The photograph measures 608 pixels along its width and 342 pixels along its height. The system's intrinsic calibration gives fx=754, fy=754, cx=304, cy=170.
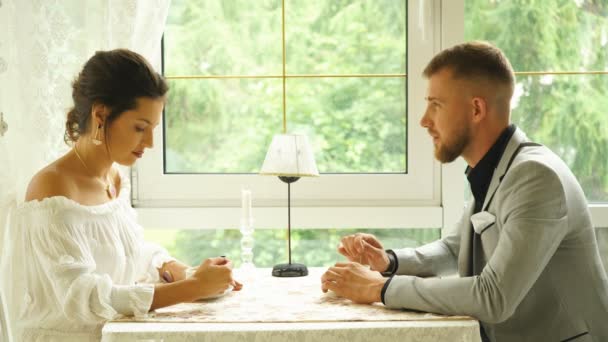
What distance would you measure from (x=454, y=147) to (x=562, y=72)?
48.1 inches

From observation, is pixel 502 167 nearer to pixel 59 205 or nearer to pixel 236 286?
pixel 236 286

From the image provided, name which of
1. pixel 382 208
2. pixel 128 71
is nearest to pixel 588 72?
pixel 382 208

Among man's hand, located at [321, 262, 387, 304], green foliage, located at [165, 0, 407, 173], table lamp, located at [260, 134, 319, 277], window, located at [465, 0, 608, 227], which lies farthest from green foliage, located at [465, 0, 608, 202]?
man's hand, located at [321, 262, 387, 304]

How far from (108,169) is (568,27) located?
6.48ft

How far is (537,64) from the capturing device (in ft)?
10.2

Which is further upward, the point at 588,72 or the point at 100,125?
the point at 588,72

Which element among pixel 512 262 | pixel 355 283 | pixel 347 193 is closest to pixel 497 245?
pixel 512 262

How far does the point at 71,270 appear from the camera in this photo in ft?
5.82

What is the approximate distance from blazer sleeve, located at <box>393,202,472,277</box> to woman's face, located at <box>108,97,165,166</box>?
814 millimetres

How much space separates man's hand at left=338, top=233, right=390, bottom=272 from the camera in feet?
7.32

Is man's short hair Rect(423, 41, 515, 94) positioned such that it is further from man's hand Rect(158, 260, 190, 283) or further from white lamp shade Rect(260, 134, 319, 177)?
man's hand Rect(158, 260, 190, 283)

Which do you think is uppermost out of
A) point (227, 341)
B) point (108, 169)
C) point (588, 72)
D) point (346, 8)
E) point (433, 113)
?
point (346, 8)

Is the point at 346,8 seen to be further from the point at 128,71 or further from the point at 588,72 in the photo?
the point at 128,71

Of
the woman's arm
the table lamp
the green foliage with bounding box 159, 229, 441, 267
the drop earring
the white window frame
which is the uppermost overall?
the drop earring
